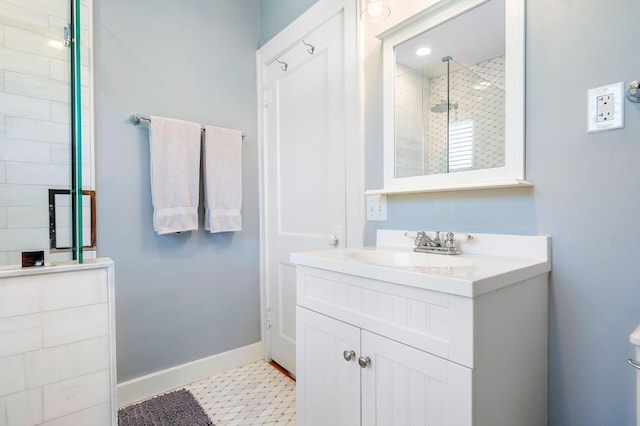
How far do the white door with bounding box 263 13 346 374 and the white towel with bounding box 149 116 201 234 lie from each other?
1.64 feet

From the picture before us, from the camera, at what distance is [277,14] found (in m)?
2.06

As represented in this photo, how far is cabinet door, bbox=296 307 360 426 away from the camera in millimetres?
980

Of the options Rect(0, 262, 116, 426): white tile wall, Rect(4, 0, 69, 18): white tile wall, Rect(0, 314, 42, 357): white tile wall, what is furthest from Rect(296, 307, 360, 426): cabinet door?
Rect(4, 0, 69, 18): white tile wall

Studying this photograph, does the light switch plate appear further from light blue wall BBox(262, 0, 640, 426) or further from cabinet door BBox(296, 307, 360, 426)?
cabinet door BBox(296, 307, 360, 426)

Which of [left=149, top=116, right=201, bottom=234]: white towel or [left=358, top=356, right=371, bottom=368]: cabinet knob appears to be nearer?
[left=358, top=356, right=371, bottom=368]: cabinet knob

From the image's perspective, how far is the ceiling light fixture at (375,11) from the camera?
1.36 m

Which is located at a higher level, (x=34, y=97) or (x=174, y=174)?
(x=34, y=97)

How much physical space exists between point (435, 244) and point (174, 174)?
4.47 feet

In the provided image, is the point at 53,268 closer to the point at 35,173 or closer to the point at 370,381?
the point at 35,173

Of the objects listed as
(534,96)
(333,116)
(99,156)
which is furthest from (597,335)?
(99,156)

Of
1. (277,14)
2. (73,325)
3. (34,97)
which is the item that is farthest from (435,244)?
(277,14)

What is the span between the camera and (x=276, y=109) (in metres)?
2.08

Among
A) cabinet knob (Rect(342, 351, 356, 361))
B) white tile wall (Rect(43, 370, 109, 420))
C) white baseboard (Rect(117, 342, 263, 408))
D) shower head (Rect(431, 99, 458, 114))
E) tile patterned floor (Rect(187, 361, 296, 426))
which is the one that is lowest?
tile patterned floor (Rect(187, 361, 296, 426))

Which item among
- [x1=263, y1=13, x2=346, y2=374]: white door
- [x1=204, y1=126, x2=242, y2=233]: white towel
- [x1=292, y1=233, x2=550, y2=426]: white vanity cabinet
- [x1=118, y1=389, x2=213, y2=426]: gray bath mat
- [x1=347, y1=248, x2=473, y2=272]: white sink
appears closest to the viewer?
[x1=292, y1=233, x2=550, y2=426]: white vanity cabinet
